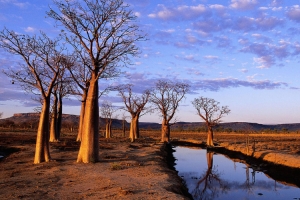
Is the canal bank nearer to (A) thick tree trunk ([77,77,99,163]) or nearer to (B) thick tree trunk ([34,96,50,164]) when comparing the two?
(A) thick tree trunk ([77,77,99,163])

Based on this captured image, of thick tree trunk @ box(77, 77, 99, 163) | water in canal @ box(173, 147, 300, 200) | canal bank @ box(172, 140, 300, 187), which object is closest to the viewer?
water in canal @ box(173, 147, 300, 200)

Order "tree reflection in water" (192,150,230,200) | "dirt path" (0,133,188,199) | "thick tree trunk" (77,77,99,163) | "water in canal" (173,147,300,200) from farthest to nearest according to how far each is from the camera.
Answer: "thick tree trunk" (77,77,99,163) < "water in canal" (173,147,300,200) < "tree reflection in water" (192,150,230,200) < "dirt path" (0,133,188,199)

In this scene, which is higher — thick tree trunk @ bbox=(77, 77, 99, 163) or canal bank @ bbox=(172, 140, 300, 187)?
thick tree trunk @ bbox=(77, 77, 99, 163)

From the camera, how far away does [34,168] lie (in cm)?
1220

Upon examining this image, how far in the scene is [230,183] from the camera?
1502 cm

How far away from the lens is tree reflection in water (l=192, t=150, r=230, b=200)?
12.2 m

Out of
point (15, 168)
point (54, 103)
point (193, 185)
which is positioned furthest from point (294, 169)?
point (54, 103)

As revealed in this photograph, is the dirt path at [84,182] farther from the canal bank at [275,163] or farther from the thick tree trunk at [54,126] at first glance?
the thick tree trunk at [54,126]

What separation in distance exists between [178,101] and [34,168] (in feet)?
83.4

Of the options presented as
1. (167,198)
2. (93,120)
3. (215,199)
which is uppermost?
(93,120)

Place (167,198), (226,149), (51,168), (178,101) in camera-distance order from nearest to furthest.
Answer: (167,198) → (51,168) → (226,149) → (178,101)

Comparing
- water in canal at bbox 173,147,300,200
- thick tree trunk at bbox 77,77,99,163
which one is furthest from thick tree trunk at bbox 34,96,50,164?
water in canal at bbox 173,147,300,200

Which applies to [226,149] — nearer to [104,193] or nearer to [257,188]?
[257,188]

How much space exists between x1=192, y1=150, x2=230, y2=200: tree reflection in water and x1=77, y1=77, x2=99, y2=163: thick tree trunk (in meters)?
4.23
